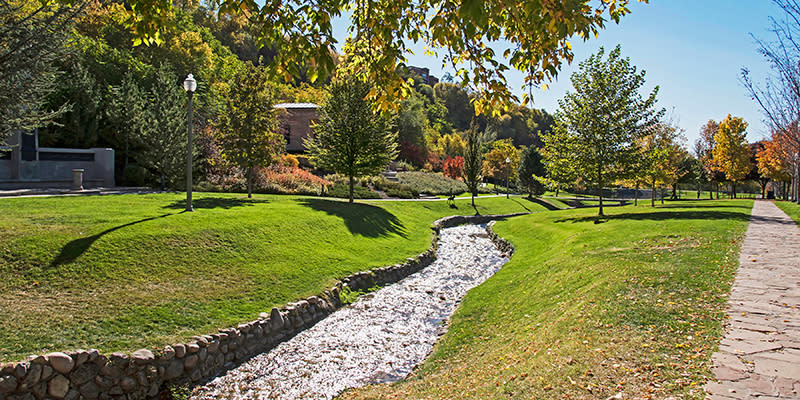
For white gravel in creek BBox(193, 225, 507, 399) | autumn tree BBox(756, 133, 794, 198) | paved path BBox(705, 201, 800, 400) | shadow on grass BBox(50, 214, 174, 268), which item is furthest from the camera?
autumn tree BBox(756, 133, 794, 198)

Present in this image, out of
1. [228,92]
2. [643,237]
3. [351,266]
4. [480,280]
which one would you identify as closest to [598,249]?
[643,237]

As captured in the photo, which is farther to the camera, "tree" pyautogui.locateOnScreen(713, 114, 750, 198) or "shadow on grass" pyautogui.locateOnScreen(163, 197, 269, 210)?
"tree" pyautogui.locateOnScreen(713, 114, 750, 198)

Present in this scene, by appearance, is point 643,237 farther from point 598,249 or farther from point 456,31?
point 456,31

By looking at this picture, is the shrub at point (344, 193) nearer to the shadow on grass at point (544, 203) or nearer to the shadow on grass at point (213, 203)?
the shadow on grass at point (213, 203)

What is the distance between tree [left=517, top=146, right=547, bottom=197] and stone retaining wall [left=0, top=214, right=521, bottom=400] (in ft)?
152

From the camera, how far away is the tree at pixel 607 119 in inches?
945

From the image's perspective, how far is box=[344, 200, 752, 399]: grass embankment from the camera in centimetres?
512

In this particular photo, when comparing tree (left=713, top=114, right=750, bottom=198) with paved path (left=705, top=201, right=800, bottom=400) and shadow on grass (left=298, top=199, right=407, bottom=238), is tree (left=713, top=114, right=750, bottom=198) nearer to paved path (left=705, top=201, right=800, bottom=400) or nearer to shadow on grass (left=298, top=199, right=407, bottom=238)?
shadow on grass (left=298, top=199, right=407, bottom=238)

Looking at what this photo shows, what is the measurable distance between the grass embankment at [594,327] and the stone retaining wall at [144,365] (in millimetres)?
2929

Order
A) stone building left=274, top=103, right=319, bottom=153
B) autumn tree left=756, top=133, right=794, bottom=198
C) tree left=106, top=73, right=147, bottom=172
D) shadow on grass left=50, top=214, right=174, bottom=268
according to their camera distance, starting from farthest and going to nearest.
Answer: stone building left=274, top=103, right=319, bottom=153
autumn tree left=756, top=133, right=794, bottom=198
tree left=106, top=73, right=147, bottom=172
shadow on grass left=50, top=214, right=174, bottom=268

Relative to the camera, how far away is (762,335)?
563 cm

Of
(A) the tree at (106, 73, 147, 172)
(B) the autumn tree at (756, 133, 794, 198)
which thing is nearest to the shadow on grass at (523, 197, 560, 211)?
(B) the autumn tree at (756, 133, 794, 198)

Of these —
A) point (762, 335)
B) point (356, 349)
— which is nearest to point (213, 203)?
point (356, 349)

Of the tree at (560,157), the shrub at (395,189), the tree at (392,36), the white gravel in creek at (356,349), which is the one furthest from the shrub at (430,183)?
the tree at (392,36)
